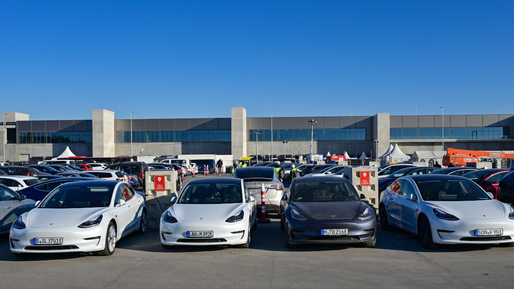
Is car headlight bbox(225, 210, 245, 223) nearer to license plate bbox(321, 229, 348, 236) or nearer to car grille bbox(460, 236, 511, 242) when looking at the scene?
license plate bbox(321, 229, 348, 236)

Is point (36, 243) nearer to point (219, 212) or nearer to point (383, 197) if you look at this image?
point (219, 212)

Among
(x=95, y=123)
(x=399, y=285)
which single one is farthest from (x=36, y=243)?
(x=95, y=123)

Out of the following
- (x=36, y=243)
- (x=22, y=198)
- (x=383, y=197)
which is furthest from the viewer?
(x=383, y=197)

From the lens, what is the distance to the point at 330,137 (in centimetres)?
7350

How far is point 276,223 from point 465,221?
5.37 m

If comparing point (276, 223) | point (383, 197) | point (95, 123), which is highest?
point (95, 123)

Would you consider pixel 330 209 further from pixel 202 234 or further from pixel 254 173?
pixel 254 173

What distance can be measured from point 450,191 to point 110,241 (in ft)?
22.7

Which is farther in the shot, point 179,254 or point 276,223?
point 276,223

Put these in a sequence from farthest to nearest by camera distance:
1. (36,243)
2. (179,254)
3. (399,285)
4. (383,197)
→ 1. (383,197)
2. (179,254)
3. (36,243)
4. (399,285)

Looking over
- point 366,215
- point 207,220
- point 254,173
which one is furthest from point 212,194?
point 254,173

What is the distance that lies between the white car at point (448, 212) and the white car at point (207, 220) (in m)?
3.39

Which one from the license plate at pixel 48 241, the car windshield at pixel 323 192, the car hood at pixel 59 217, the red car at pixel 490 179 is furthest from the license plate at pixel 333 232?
the red car at pixel 490 179

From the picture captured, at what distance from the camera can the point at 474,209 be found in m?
8.38
